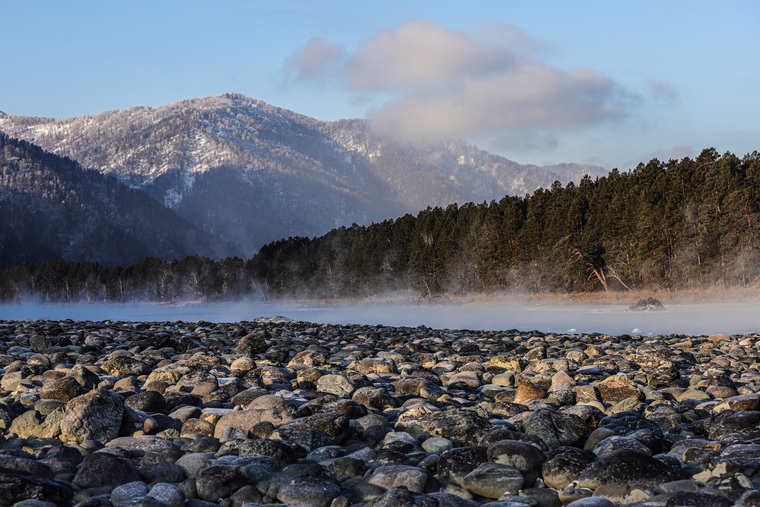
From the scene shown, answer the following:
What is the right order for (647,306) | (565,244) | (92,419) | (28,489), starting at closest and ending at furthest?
(28,489)
(92,419)
(647,306)
(565,244)

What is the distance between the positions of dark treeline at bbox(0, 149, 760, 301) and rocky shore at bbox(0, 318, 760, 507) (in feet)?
149

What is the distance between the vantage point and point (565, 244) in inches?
2359

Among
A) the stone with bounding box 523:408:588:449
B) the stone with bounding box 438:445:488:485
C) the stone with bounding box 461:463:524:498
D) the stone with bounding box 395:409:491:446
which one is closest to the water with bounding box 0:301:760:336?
the stone with bounding box 523:408:588:449

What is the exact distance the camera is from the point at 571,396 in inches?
340

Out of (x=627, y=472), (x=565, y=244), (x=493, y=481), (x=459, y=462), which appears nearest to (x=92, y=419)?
(x=459, y=462)

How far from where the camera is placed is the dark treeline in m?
50.5

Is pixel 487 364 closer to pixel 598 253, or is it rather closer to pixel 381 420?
pixel 381 420

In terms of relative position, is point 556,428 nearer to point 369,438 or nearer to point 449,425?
point 449,425

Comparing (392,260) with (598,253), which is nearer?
(598,253)

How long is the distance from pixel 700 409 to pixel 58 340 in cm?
1475

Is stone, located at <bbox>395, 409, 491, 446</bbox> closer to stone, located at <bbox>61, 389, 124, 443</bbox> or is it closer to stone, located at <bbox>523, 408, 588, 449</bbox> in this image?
stone, located at <bbox>523, 408, 588, 449</bbox>

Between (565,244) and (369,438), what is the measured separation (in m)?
56.6

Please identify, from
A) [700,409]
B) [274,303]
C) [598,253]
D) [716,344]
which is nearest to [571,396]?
[700,409]

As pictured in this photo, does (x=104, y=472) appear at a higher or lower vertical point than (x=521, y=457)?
lower
